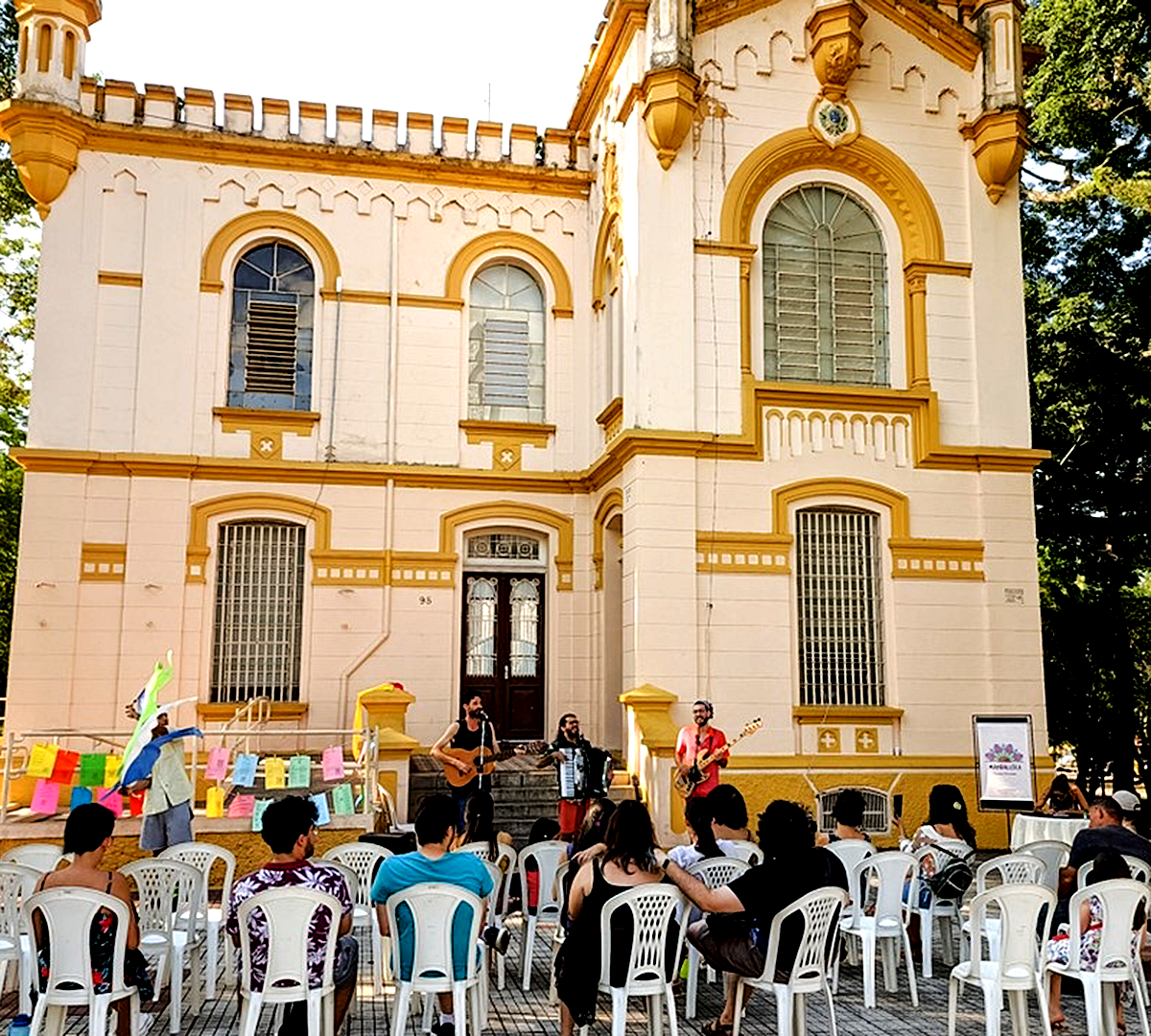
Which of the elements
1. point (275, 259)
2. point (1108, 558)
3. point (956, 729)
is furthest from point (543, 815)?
point (1108, 558)

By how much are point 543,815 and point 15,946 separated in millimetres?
7667

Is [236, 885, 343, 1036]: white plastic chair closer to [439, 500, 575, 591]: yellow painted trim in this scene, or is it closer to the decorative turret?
[439, 500, 575, 591]: yellow painted trim

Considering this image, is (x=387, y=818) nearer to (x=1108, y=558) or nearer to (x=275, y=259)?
(x=275, y=259)

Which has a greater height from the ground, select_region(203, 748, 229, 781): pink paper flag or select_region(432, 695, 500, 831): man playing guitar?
select_region(432, 695, 500, 831): man playing guitar

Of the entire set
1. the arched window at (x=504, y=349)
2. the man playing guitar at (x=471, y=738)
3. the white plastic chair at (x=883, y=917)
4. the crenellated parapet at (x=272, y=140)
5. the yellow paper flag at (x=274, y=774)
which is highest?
the crenellated parapet at (x=272, y=140)

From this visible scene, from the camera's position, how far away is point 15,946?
6.61m

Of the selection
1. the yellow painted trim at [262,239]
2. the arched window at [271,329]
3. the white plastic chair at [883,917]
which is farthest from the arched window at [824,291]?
the white plastic chair at [883,917]

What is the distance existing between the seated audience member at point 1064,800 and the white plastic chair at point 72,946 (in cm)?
888

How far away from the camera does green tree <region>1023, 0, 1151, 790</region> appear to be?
19016 mm

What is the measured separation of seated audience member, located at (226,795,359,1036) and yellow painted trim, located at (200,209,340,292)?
469 inches

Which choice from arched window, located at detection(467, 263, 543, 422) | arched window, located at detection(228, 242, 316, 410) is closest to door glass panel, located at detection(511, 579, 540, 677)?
arched window, located at detection(467, 263, 543, 422)

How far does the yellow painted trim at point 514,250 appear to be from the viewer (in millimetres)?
16969

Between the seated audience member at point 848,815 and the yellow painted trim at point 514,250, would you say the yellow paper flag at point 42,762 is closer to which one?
the seated audience member at point 848,815

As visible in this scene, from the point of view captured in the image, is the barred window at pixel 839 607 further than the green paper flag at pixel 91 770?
Yes
